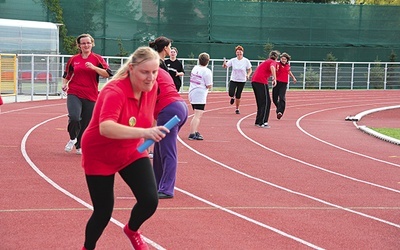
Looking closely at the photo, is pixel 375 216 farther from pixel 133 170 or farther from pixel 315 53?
pixel 315 53

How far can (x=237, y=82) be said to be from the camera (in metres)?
24.1

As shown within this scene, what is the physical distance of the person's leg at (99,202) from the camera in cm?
604

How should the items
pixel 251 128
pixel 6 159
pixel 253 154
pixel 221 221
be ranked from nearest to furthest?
1. pixel 221 221
2. pixel 6 159
3. pixel 253 154
4. pixel 251 128

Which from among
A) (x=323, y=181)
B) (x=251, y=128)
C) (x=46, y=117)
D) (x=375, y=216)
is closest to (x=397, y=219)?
(x=375, y=216)

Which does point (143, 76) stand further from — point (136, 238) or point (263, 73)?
point (263, 73)

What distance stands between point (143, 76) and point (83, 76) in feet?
23.6

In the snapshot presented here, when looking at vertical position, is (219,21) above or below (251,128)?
above

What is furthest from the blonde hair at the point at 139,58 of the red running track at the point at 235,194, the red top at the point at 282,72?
the red top at the point at 282,72

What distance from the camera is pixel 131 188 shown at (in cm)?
615

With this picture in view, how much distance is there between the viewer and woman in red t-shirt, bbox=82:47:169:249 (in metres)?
5.68

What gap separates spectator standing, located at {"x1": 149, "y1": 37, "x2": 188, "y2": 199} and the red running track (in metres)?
0.24

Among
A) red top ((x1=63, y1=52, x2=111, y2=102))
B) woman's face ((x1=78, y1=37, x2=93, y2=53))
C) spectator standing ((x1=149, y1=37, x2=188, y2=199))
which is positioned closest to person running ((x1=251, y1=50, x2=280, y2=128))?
red top ((x1=63, y1=52, x2=111, y2=102))

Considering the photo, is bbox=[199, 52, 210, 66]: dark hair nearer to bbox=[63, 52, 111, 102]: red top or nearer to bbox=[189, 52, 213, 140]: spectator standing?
bbox=[189, 52, 213, 140]: spectator standing

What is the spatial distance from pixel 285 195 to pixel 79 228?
328cm
